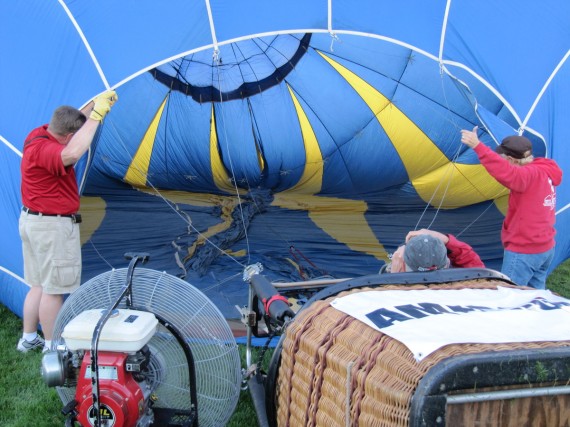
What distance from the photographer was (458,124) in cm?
483

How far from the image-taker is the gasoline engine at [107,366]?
6.05 feet

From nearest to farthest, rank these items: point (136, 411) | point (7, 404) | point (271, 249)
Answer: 1. point (136, 411)
2. point (7, 404)
3. point (271, 249)

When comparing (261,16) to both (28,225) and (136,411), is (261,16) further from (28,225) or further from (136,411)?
(136,411)

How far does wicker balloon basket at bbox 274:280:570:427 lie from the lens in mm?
1099

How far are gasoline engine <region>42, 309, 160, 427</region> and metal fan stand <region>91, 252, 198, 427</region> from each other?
0.01 metres

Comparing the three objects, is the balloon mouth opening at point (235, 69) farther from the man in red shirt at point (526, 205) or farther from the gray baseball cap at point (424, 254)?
the gray baseball cap at point (424, 254)

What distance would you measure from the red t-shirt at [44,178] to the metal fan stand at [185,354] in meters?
1.18

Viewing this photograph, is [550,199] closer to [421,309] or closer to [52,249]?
[421,309]

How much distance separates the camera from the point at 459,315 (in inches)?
54.3

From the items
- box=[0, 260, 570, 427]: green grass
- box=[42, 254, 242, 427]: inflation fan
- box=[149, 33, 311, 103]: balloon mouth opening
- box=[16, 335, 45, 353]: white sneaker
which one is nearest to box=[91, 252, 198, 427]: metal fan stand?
box=[42, 254, 242, 427]: inflation fan

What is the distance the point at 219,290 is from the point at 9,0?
2016mm

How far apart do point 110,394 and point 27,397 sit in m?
1.18

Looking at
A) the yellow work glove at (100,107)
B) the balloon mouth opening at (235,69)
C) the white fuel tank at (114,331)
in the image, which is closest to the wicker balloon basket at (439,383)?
the white fuel tank at (114,331)

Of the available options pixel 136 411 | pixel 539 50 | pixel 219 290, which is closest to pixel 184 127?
pixel 219 290
